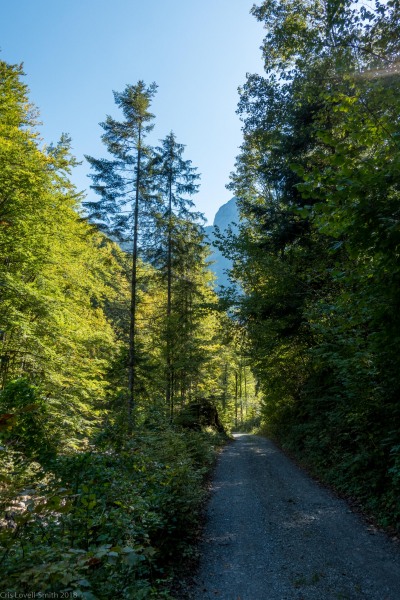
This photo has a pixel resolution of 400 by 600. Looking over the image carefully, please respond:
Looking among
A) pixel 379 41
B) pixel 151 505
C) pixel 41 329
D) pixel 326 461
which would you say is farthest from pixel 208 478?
pixel 379 41

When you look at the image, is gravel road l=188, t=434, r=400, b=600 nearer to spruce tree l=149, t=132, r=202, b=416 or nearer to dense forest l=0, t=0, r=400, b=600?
dense forest l=0, t=0, r=400, b=600

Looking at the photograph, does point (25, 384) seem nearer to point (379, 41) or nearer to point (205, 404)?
point (379, 41)

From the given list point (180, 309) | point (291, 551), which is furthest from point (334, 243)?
point (180, 309)

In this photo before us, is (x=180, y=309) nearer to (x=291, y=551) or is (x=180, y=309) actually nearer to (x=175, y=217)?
(x=175, y=217)

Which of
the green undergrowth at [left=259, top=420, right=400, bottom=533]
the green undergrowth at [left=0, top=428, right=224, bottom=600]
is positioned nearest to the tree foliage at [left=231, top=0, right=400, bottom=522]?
the green undergrowth at [left=259, top=420, right=400, bottom=533]

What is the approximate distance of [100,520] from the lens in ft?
12.3

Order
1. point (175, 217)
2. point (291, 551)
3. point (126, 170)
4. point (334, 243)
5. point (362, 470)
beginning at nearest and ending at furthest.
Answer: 1. point (334, 243)
2. point (291, 551)
3. point (362, 470)
4. point (126, 170)
5. point (175, 217)

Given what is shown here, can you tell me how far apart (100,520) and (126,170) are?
1482 centimetres

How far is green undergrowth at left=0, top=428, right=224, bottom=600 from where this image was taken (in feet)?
7.35

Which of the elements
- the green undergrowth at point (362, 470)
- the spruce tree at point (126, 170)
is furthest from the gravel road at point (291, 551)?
the spruce tree at point (126, 170)

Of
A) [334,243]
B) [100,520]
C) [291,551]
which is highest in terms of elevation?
[334,243]

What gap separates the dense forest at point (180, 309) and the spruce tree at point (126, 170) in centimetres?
9

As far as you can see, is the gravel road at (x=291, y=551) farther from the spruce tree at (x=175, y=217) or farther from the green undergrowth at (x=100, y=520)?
the spruce tree at (x=175, y=217)

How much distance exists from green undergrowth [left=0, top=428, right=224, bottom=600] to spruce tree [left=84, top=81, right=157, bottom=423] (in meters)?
8.90
